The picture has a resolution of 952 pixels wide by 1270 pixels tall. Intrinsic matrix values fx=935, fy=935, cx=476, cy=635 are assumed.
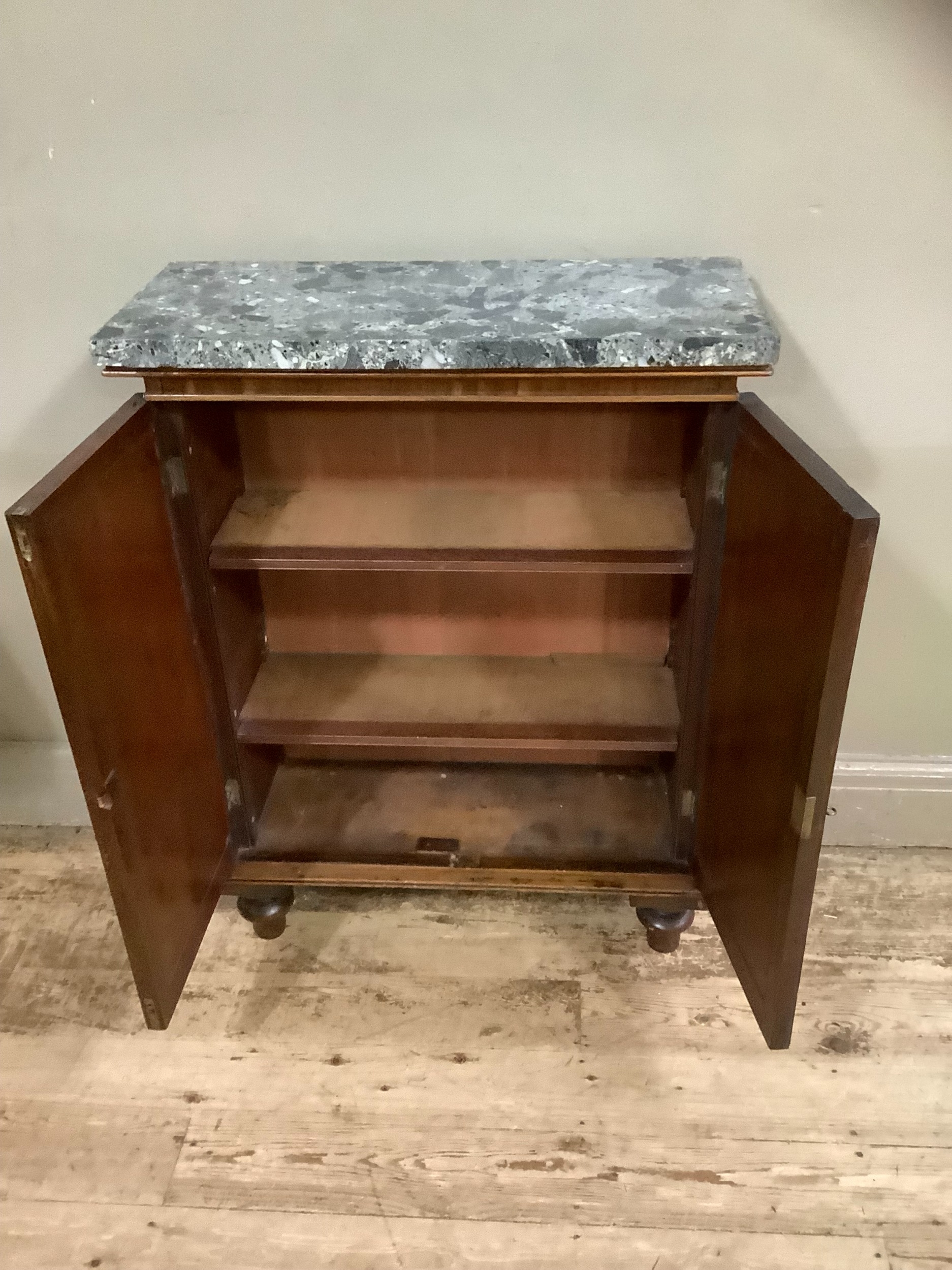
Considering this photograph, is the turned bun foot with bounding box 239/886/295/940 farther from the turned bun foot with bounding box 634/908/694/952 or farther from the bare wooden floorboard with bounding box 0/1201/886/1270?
the turned bun foot with bounding box 634/908/694/952

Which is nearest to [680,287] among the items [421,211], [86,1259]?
[421,211]

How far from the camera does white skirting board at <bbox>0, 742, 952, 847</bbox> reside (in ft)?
5.31

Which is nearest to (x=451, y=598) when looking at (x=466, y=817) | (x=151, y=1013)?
(x=466, y=817)

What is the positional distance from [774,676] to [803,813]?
0.48ft

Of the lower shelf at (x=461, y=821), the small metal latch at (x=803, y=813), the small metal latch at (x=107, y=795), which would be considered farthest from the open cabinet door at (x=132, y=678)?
the small metal latch at (x=803, y=813)

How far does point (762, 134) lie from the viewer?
45.0 inches

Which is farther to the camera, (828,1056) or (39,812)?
(39,812)

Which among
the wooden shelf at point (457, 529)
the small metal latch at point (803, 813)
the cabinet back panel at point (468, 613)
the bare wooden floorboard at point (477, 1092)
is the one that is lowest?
the bare wooden floorboard at point (477, 1092)

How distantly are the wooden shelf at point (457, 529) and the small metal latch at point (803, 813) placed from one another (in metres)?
0.33

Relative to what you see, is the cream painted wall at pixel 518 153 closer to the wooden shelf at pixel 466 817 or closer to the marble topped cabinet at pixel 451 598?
the marble topped cabinet at pixel 451 598

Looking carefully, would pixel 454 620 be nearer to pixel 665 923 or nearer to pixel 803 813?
pixel 665 923

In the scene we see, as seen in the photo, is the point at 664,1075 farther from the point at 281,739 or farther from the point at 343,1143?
the point at 281,739

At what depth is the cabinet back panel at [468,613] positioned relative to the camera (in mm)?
1436

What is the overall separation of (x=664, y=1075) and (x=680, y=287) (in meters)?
1.05
